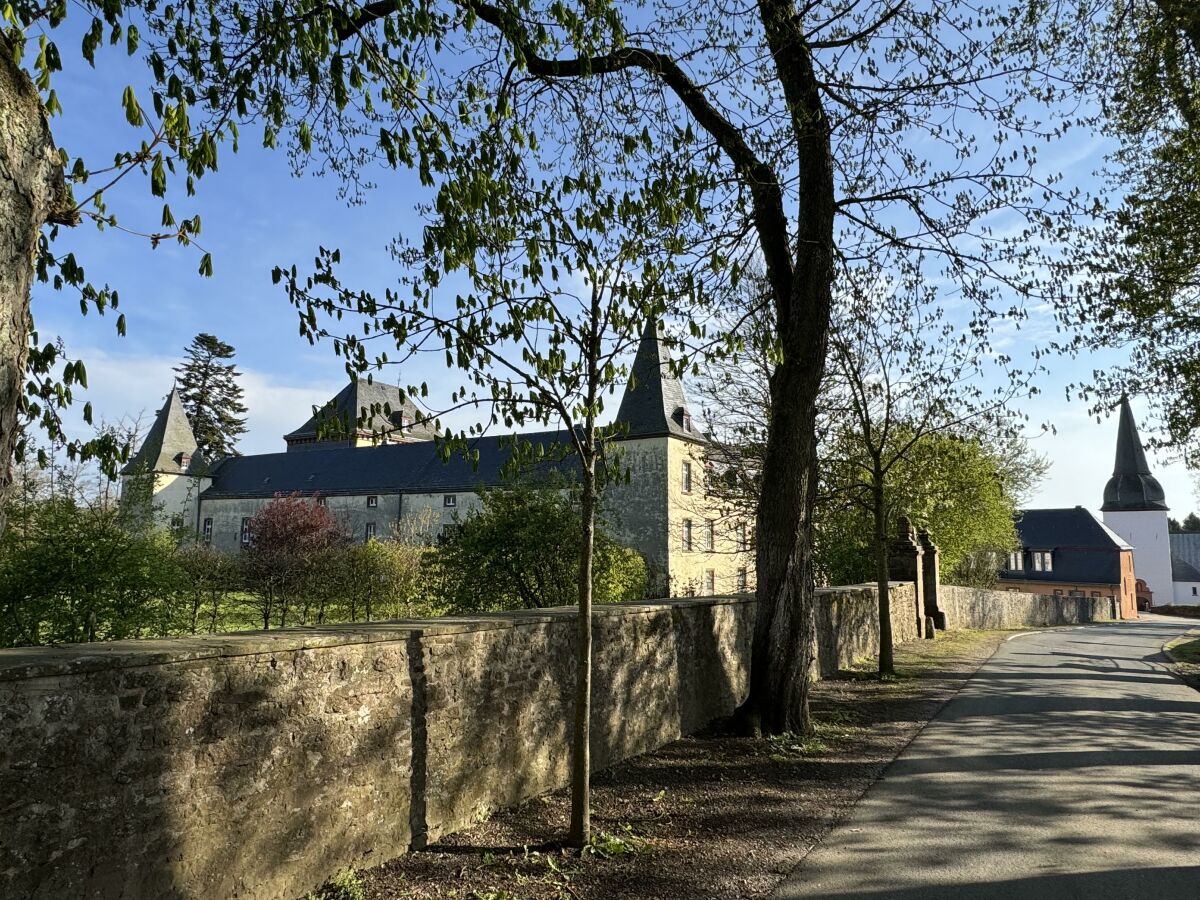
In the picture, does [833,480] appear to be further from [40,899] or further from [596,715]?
[40,899]

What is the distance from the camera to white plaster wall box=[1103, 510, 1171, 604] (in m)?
77.8

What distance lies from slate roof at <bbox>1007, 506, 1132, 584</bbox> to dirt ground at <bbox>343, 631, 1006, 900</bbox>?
200ft

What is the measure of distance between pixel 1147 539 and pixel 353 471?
7087cm

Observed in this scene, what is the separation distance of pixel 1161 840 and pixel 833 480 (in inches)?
455

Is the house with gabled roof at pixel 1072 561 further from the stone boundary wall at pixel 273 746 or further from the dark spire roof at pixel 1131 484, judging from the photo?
the stone boundary wall at pixel 273 746

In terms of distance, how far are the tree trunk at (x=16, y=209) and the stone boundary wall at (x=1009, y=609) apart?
75.2 feet

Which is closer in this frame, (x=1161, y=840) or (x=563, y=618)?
(x=1161, y=840)

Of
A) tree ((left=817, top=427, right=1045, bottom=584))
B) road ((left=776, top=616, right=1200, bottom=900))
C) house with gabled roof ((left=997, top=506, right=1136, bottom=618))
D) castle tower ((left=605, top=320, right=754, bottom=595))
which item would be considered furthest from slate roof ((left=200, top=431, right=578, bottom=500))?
road ((left=776, top=616, right=1200, bottom=900))

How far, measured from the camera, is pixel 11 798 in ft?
9.72

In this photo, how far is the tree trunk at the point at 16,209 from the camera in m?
2.92

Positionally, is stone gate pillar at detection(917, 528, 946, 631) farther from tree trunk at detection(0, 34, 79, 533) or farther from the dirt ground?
tree trunk at detection(0, 34, 79, 533)

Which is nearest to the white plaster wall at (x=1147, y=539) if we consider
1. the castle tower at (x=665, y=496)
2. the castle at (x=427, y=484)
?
the castle at (x=427, y=484)

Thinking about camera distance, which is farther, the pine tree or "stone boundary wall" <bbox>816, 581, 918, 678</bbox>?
the pine tree

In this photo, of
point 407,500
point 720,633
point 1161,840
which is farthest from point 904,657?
point 407,500
